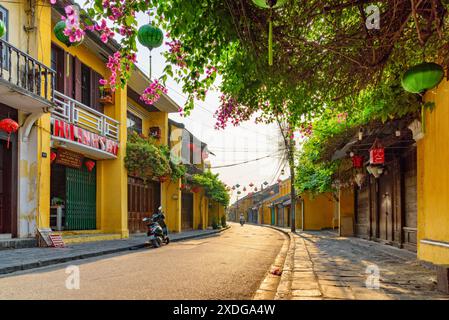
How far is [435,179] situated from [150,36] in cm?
561

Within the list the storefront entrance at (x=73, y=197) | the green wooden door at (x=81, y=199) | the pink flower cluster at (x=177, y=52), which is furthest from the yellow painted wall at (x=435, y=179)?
the green wooden door at (x=81, y=199)

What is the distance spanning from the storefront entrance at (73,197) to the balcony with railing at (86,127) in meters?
0.82

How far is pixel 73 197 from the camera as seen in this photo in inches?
640

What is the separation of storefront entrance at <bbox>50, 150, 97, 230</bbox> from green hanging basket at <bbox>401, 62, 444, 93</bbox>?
12706 millimetres

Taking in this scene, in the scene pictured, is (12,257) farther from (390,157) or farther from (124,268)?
(390,157)

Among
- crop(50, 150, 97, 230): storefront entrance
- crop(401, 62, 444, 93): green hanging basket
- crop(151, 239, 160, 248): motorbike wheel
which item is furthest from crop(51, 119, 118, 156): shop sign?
crop(401, 62, 444, 93): green hanging basket

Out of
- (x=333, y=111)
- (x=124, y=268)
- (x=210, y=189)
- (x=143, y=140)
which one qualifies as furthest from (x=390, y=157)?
(x=210, y=189)

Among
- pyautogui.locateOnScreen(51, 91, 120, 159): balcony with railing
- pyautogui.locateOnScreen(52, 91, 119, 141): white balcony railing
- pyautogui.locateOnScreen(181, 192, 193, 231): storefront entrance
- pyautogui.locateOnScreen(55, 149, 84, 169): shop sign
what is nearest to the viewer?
pyautogui.locateOnScreen(51, 91, 120, 159): balcony with railing

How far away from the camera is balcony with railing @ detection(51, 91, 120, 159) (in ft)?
46.8

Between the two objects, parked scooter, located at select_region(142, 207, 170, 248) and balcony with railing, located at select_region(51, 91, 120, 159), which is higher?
balcony with railing, located at select_region(51, 91, 120, 159)

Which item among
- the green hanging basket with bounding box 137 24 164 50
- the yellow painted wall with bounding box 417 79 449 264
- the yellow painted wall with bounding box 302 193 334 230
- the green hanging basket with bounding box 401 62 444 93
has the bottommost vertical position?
the yellow painted wall with bounding box 302 193 334 230

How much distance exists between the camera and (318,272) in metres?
7.66

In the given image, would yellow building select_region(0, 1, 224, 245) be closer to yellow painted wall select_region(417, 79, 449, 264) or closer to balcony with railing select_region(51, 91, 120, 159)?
balcony with railing select_region(51, 91, 120, 159)
